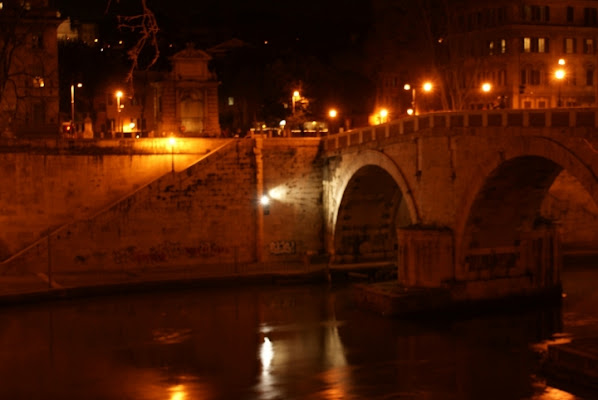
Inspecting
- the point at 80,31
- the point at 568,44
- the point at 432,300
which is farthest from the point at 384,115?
the point at 80,31

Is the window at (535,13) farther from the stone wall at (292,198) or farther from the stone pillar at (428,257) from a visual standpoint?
the stone pillar at (428,257)

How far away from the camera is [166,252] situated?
4009 centimetres

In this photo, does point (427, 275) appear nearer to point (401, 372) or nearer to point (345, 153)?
point (401, 372)

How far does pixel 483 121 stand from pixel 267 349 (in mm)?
10887

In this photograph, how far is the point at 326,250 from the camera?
140ft

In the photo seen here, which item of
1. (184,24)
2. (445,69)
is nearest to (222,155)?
(445,69)

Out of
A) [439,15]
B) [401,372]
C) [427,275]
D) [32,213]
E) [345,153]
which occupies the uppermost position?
[439,15]

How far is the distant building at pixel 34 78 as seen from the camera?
47.4 metres

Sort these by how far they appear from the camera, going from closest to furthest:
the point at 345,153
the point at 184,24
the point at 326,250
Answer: the point at 345,153, the point at 326,250, the point at 184,24

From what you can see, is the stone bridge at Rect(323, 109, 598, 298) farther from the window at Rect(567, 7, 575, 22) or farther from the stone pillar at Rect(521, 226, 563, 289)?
the window at Rect(567, 7, 575, 22)

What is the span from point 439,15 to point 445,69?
3236 millimetres

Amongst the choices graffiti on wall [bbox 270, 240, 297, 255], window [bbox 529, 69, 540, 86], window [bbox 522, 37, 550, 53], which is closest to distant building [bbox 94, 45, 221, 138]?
graffiti on wall [bbox 270, 240, 297, 255]

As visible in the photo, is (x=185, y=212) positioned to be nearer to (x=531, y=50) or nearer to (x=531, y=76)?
(x=531, y=76)

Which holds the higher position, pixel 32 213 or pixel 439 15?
pixel 439 15
